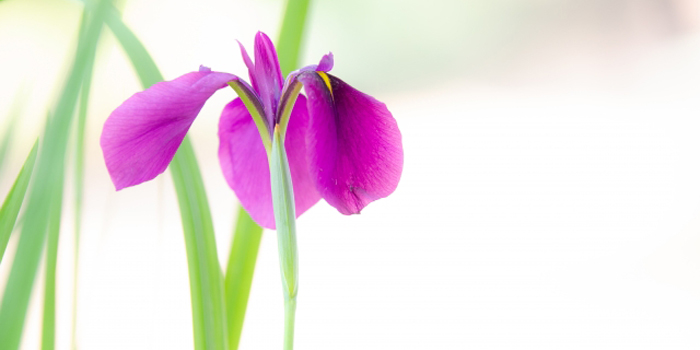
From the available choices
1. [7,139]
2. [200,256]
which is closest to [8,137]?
[7,139]

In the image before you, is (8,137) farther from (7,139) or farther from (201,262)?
(201,262)

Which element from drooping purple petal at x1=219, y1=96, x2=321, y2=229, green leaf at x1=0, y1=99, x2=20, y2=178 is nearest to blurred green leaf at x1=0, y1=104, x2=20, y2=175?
green leaf at x1=0, y1=99, x2=20, y2=178

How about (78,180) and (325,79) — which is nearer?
(325,79)

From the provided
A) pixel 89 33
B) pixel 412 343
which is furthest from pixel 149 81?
pixel 412 343

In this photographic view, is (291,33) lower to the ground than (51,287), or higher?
higher

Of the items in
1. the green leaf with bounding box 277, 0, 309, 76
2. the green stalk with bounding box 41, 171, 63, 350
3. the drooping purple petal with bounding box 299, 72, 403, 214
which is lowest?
the green stalk with bounding box 41, 171, 63, 350

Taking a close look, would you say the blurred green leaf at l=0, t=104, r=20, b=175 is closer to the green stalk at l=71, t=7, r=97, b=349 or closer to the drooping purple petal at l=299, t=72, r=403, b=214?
the green stalk at l=71, t=7, r=97, b=349
